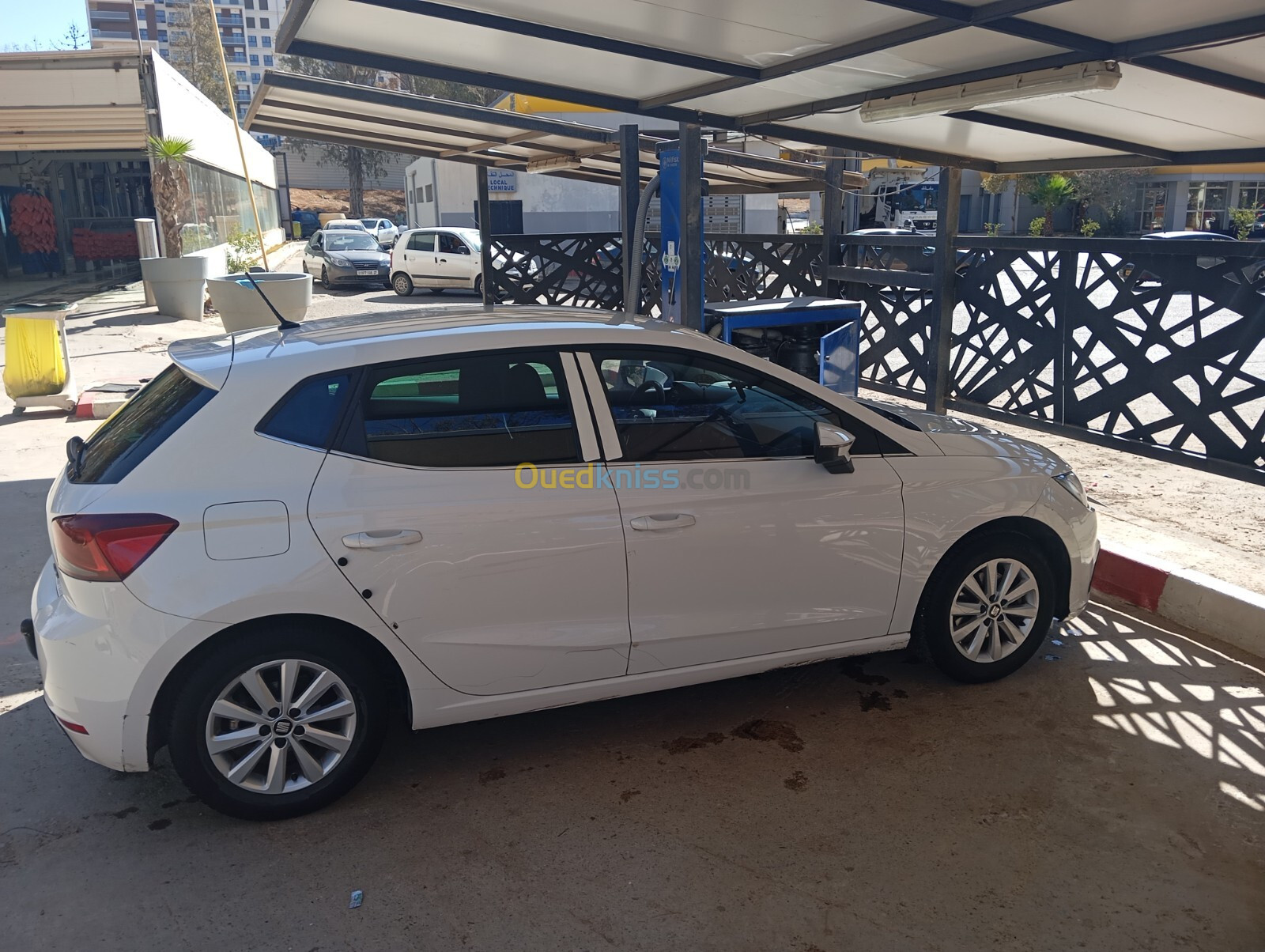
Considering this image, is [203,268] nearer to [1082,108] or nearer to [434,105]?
[434,105]

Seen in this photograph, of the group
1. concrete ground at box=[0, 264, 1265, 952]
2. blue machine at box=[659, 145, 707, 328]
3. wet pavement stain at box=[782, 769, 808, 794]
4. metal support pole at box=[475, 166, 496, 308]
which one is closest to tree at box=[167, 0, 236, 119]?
metal support pole at box=[475, 166, 496, 308]

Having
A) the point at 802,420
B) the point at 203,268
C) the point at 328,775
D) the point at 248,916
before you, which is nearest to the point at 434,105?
the point at 802,420

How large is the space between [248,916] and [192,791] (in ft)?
1.81

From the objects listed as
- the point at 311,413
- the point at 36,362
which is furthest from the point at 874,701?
the point at 36,362

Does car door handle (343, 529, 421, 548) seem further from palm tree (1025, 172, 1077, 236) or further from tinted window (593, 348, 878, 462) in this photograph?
palm tree (1025, 172, 1077, 236)

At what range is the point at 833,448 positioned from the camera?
161 inches

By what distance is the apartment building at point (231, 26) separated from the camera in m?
129

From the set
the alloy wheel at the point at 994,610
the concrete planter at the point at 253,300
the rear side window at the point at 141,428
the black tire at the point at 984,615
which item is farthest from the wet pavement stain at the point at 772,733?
the concrete planter at the point at 253,300

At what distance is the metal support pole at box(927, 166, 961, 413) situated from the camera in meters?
8.20

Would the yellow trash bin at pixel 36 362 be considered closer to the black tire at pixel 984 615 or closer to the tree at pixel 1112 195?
the black tire at pixel 984 615

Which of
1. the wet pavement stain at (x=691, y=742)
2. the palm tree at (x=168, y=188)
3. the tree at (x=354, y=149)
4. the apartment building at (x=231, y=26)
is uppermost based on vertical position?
the apartment building at (x=231, y=26)

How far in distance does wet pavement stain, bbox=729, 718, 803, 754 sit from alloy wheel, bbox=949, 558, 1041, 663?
0.85 metres

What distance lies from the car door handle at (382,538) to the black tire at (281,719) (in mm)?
338

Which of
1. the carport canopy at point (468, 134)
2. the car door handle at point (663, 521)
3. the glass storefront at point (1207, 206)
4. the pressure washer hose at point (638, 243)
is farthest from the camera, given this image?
the glass storefront at point (1207, 206)
